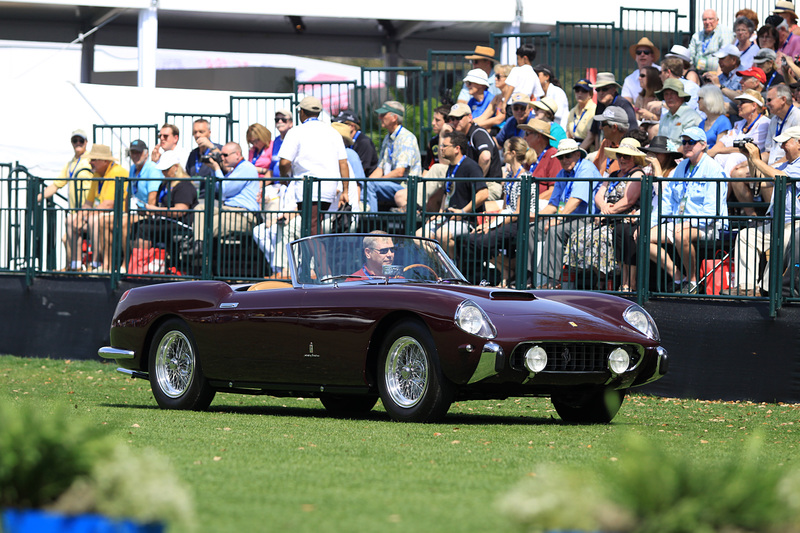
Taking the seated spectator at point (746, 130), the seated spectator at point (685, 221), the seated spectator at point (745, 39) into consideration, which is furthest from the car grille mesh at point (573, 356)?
the seated spectator at point (745, 39)

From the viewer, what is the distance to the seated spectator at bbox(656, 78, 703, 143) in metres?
15.3

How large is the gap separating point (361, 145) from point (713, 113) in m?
4.90

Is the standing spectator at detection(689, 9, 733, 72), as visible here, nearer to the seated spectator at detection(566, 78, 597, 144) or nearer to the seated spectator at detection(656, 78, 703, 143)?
the seated spectator at detection(566, 78, 597, 144)

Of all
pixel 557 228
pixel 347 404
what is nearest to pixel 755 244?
pixel 557 228

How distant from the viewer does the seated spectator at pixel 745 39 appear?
18125mm

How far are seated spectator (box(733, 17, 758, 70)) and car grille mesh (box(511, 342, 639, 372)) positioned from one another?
10.0m

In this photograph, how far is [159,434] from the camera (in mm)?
8227

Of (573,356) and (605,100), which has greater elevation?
(605,100)

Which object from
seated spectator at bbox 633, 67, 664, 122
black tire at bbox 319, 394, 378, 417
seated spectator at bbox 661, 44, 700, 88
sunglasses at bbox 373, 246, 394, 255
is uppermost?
seated spectator at bbox 661, 44, 700, 88

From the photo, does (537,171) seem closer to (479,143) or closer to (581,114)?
(479,143)

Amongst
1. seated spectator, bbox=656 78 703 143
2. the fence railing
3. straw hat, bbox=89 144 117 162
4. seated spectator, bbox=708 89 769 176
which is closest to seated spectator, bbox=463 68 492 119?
seated spectator, bbox=656 78 703 143

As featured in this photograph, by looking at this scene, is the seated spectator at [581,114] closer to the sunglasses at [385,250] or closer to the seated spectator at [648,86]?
the seated spectator at [648,86]

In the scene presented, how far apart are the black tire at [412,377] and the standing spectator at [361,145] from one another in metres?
8.51

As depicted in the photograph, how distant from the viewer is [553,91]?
1872 centimetres
